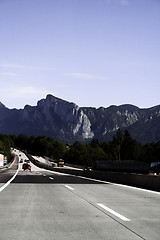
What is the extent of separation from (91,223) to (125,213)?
1.90 meters

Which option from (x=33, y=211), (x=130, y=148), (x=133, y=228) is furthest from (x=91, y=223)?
(x=130, y=148)

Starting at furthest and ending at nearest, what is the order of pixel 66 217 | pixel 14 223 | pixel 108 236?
pixel 66 217 < pixel 14 223 < pixel 108 236

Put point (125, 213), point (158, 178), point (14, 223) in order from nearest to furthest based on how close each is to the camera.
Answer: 1. point (14, 223)
2. point (125, 213)
3. point (158, 178)

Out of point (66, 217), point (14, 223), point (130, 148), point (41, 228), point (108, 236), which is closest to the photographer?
point (108, 236)

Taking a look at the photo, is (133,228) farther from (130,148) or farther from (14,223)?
(130,148)

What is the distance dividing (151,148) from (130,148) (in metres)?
11.1

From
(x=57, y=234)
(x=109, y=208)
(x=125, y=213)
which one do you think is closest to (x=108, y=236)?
(x=57, y=234)

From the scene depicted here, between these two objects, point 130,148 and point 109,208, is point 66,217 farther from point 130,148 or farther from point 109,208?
point 130,148

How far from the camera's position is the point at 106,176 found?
1195 inches

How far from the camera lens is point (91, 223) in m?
8.21

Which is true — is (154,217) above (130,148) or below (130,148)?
below

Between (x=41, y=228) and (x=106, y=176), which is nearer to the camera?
(x=41, y=228)

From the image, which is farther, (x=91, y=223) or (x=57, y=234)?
(x=91, y=223)

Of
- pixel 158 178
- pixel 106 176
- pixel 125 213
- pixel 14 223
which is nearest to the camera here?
pixel 14 223
